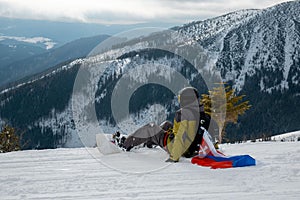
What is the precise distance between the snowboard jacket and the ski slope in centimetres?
24

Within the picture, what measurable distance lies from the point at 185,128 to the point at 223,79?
13673 cm

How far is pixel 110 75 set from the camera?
162m

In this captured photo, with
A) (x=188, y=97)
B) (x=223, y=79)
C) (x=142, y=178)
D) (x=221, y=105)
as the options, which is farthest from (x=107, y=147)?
(x=223, y=79)

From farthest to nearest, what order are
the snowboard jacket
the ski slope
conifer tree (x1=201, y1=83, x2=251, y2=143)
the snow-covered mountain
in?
the snow-covered mountain < conifer tree (x1=201, y1=83, x2=251, y2=143) < the snowboard jacket < the ski slope

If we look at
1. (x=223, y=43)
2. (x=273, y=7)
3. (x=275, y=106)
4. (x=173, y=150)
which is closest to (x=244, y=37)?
(x=223, y=43)

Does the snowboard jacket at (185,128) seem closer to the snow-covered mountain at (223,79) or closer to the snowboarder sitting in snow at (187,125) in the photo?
the snowboarder sitting in snow at (187,125)

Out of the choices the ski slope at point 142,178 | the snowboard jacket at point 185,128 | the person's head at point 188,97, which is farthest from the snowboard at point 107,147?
the person's head at point 188,97

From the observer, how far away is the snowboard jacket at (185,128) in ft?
22.0

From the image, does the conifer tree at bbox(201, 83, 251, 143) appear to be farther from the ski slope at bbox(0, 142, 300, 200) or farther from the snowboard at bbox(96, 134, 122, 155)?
the ski slope at bbox(0, 142, 300, 200)

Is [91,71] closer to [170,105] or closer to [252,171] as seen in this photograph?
[170,105]

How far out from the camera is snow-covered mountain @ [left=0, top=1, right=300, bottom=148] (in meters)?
115

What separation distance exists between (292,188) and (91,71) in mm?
168184

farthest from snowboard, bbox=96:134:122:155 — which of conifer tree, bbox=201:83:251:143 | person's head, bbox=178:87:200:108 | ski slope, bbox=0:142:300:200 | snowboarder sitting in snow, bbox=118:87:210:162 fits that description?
conifer tree, bbox=201:83:251:143

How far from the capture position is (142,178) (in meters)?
5.59
